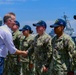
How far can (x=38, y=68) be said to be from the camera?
1085 centimetres

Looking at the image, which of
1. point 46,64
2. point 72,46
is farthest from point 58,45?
point 46,64

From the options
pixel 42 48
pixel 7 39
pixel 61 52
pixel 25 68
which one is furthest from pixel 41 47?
pixel 25 68

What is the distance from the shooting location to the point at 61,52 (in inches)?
377

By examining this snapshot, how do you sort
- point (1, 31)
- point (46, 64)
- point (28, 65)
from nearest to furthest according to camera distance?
point (1, 31), point (46, 64), point (28, 65)

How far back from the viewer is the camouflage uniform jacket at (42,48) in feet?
35.1

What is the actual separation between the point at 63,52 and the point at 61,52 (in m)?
0.04

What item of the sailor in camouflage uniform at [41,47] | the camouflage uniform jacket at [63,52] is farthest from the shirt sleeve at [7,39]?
the sailor in camouflage uniform at [41,47]

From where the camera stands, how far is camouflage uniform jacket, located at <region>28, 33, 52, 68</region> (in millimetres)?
10695

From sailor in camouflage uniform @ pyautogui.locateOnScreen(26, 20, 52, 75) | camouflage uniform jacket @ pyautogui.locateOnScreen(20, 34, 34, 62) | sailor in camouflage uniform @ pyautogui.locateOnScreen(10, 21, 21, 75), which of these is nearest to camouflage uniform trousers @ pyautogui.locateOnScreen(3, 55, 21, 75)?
sailor in camouflage uniform @ pyautogui.locateOnScreen(10, 21, 21, 75)

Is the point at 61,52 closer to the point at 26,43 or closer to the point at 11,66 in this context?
the point at 26,43

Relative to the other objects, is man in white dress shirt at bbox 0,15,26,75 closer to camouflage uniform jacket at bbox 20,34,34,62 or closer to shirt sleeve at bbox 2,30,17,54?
shirt sleeve at bbox 2,30,17,54

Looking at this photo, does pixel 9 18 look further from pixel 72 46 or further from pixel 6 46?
pixel 72 46

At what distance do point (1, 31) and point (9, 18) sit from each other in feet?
1.13

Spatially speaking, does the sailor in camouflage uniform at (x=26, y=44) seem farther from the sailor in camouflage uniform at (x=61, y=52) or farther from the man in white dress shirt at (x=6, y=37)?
the man in white dress shirt at (x=6, y=37)
